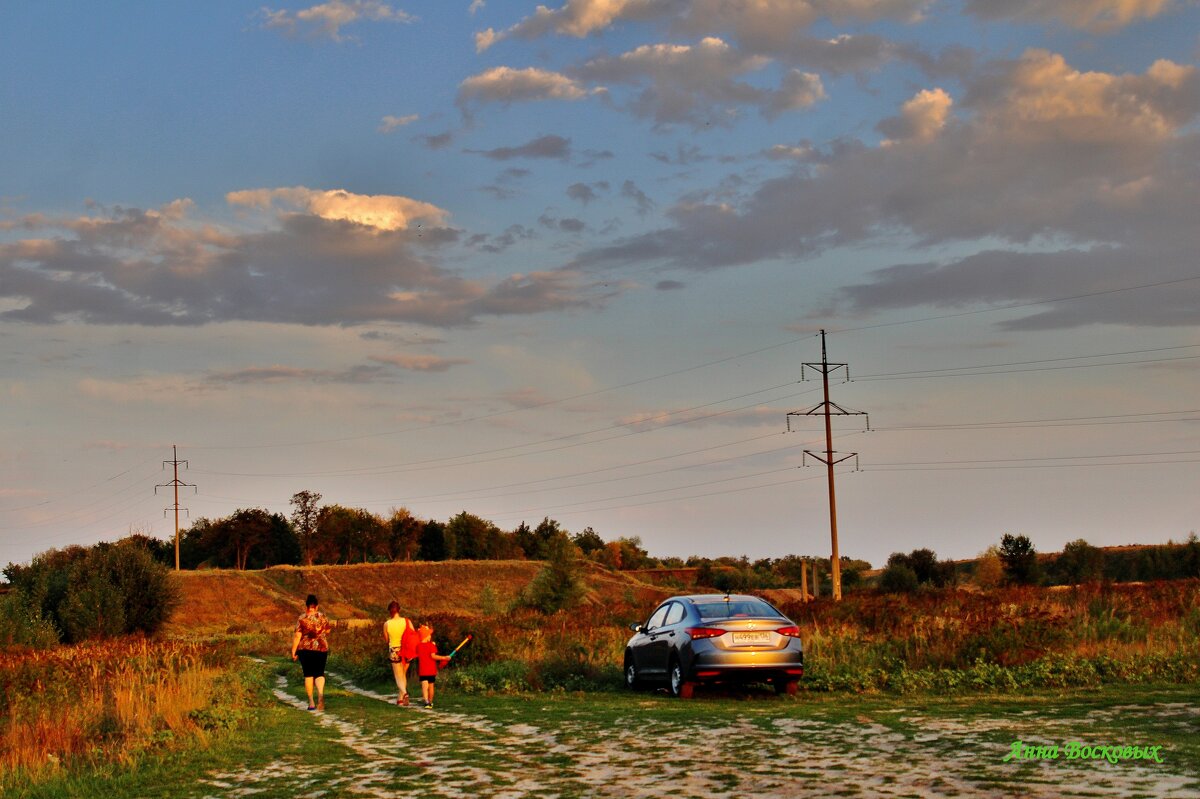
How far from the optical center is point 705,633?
61.3 ft

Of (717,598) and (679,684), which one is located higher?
(717,598)

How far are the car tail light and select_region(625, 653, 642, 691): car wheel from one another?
9.42ft

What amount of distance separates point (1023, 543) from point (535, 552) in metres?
63.1

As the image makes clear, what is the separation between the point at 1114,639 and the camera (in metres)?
22.8

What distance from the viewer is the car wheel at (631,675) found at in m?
21.5

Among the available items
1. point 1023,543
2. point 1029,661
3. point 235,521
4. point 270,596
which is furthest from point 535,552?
point 1029,661

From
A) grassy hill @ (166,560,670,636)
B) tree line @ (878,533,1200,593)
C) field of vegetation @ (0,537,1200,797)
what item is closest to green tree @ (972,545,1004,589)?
tree line @ (878,533,1200,593)

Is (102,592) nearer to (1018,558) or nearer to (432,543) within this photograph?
(1018,558)

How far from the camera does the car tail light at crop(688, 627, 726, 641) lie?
61.1ft

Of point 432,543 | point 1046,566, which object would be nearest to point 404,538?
point 432,543

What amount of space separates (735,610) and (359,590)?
8065cm

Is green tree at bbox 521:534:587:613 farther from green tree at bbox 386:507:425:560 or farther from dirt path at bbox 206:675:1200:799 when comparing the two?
green tree at bbox 386:507:425:560

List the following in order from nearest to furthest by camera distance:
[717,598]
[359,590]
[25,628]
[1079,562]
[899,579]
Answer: [717,598], [25,628], [899,579], [1079,562], [359,590]

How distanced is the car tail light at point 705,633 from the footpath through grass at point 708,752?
101 centimetres
